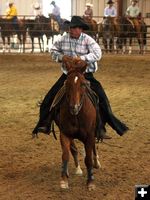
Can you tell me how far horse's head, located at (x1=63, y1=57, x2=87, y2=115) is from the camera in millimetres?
4809

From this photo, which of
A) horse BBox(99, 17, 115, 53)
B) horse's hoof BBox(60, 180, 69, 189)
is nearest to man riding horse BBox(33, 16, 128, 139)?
horse's hoof BBox(60, 180, 69, 189)

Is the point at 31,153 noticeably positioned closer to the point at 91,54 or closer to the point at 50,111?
the point at 50,111

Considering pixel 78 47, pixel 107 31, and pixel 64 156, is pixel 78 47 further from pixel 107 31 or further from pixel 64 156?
pixel 107 31

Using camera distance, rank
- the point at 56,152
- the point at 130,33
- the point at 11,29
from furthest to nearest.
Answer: the point at 11,29, the point at 130,33, the point at 56,152

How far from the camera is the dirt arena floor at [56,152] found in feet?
17.1

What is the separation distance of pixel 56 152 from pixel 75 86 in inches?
82.5

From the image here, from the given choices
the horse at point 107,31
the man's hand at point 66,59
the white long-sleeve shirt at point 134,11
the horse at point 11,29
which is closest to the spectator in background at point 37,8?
the horse at point 11,29

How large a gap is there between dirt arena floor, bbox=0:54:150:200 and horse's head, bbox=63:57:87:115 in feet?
3.23

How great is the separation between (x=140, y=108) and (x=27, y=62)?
874 centimetres

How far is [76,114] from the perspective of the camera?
4.89 meters

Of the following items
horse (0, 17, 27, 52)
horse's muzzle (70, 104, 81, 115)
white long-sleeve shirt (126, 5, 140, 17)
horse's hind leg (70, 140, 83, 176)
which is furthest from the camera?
horse (0, 17, 27, 52)

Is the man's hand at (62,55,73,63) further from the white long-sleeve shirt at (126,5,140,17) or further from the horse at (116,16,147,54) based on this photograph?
the white long-sleeve shirt at (126,5,140,17)

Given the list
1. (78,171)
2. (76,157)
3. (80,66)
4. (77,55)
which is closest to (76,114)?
(80,66)

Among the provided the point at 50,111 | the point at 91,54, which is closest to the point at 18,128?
the point at 50,111
